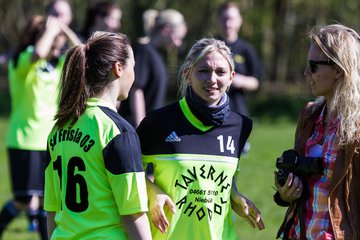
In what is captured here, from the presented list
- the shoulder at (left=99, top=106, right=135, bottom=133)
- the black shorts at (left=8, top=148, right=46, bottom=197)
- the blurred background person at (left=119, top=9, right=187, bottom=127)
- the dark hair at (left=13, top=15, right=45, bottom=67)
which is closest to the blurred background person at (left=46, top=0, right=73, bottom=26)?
the dark hair at (left=13, top=15, right=45, bottom=67)

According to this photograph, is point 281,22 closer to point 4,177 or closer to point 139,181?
point 4,177

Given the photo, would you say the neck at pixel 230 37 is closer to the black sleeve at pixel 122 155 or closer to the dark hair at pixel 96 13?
the dark hair at pixel 96 13

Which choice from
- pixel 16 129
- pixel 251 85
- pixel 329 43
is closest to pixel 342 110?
pixel 329 43

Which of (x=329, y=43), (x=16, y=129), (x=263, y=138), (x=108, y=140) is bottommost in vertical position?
(x=263, y=138)

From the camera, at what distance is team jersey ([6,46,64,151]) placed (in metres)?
6.98

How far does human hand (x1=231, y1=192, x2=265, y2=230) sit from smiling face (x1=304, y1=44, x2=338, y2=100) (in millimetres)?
644

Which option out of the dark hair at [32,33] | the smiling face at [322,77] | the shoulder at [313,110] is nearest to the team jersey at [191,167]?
the shoulder at [313,110]

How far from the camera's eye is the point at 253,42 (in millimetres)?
24719

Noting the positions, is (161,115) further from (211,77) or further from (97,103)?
(97,103)

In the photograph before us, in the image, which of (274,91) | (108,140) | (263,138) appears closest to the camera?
(108,140)

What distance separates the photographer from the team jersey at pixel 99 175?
11.6 ft

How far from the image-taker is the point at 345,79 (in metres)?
3.98

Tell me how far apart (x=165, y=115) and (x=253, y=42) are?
68.2 ft

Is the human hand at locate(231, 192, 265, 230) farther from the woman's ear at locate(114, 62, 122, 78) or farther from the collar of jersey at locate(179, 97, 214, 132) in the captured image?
the woman's ear at locate(114, 62, 122, 78)
